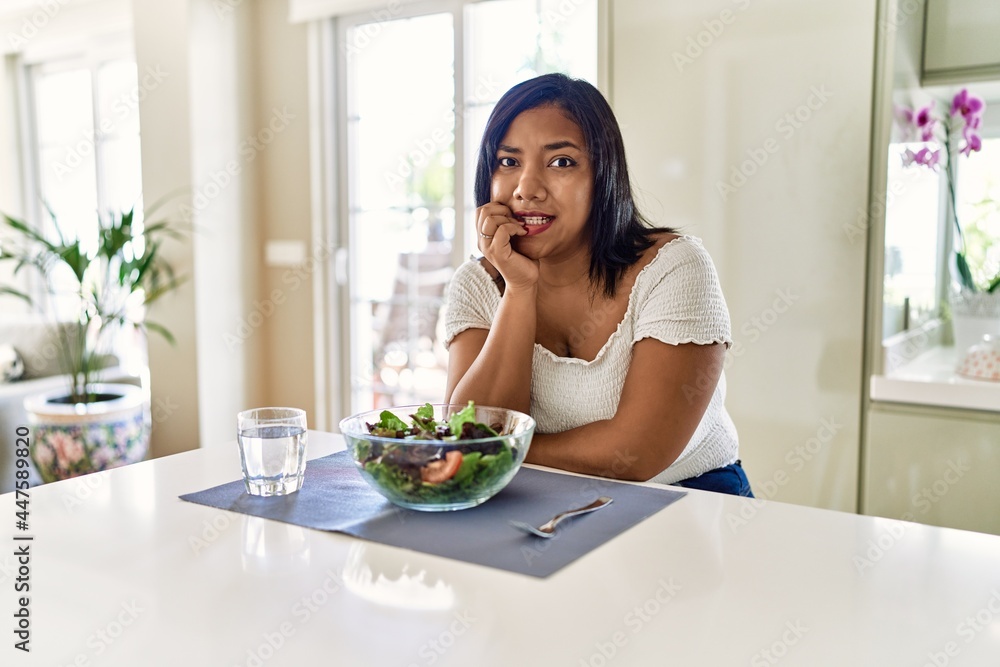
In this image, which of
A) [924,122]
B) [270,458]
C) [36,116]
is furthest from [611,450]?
[36,116]

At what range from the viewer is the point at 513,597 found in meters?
0.75

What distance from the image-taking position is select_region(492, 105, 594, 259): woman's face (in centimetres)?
150

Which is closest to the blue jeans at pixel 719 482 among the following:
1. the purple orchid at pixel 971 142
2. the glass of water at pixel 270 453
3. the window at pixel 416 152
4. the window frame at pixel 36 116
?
the glass of water at pixel 270 453

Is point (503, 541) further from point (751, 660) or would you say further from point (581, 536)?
point (751, 660)

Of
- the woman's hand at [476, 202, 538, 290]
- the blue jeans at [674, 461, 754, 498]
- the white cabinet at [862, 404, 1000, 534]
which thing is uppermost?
the woman's hand at [476, 202, 538, 290]

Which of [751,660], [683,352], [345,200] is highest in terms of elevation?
[345,200]

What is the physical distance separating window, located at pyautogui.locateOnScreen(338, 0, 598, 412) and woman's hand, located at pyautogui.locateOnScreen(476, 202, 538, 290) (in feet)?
5.12

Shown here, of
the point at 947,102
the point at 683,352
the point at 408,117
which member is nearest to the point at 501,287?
the point at 683,352

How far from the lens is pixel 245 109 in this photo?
3641mm

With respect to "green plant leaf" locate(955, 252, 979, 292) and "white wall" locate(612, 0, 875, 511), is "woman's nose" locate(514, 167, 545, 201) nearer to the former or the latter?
"white wall" locate(612, 0, 875, 511)

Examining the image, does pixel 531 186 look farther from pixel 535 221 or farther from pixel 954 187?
pixel 954 187

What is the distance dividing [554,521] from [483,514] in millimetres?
90

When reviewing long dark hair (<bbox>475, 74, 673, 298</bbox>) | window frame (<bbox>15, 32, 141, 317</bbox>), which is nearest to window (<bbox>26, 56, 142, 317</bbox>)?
window frame (<bbox>15, 32, 141, 317</bbox>)

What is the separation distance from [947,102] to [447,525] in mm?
2076
